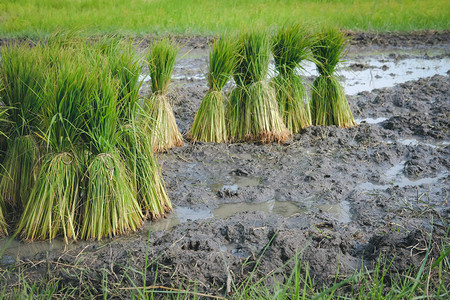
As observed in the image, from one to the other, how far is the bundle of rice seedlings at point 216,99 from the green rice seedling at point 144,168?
1798 millimetres

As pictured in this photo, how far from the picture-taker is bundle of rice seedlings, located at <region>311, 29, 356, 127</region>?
21.5 ft

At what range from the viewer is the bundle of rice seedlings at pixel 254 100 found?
6074mm

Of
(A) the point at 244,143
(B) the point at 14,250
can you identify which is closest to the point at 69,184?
(B) the point at 14,250

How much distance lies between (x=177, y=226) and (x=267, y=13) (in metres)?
11.0

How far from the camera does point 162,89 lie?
231 inches

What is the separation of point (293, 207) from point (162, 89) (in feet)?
6.97

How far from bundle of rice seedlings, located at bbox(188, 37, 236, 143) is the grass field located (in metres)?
6.18

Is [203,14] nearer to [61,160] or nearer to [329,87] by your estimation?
[329,87]

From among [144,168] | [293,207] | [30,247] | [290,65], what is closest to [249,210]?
[293,207]

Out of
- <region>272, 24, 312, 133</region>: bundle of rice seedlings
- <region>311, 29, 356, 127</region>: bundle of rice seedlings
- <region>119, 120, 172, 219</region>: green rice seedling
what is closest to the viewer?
<region>119, 120, 172, 219</region>: green rice seedling

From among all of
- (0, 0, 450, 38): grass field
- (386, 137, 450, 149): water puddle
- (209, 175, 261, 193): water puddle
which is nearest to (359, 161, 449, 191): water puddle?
(386, 137, 450, 149): water puddle

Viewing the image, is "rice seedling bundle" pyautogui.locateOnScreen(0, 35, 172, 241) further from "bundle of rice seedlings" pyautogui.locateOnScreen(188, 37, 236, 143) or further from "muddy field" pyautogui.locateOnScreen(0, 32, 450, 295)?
"bundle of rice seedlings" pyautogui.locateOnScreen(188, 37, 236, 143)

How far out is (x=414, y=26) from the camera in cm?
1424

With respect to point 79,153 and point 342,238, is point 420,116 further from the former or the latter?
point 79,153
